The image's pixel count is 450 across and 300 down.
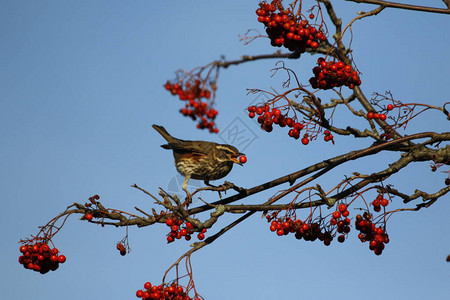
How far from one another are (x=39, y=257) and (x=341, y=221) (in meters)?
3.54

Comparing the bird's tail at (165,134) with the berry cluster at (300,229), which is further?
the bird's tail at (165,134)

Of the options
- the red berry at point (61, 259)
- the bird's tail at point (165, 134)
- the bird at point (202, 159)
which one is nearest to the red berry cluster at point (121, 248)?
the red berry at point (61, 259)

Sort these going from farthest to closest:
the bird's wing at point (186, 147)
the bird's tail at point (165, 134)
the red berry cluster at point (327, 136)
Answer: the bird's tail at point (165, 134), the bird's wing at point (186, 147), the red berry cluster at point (327, 136)

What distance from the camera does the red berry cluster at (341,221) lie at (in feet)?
19.8

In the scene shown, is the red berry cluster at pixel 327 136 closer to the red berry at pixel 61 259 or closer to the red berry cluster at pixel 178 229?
the red berry cluster at pixel 178 229

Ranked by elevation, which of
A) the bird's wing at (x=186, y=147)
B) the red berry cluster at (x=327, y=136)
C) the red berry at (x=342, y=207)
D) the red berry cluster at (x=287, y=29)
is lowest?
the red berry at (x=342, y=207)

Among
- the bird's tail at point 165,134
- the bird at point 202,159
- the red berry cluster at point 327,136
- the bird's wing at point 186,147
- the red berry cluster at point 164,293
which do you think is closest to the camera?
the red berry cluster at point 164,293

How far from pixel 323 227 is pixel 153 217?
198cm

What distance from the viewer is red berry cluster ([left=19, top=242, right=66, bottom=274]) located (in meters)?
6.38

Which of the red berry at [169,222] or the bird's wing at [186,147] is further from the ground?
the bird's wing at [186,147]

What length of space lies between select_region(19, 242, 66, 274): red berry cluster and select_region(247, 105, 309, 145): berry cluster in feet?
9.32

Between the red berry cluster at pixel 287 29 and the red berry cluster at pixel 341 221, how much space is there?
184 centimetres

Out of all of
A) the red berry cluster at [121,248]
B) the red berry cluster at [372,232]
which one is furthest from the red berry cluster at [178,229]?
the red berry cluster at [372,232]

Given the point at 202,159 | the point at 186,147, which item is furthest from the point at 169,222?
the point at 186,147
